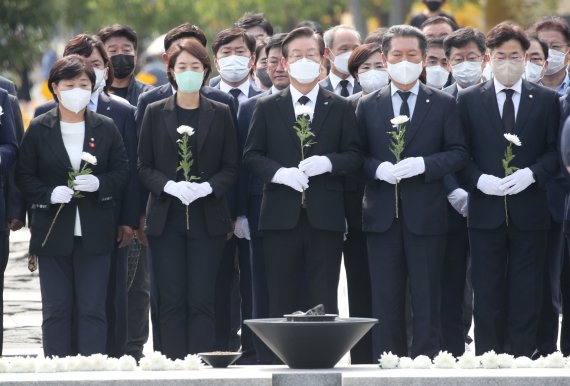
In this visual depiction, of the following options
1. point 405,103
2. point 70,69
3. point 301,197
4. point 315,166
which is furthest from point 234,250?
point 70,69

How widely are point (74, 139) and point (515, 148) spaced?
3.18 metres

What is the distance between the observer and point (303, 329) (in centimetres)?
949

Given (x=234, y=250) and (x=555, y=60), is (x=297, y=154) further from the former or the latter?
(x=555, y=60)

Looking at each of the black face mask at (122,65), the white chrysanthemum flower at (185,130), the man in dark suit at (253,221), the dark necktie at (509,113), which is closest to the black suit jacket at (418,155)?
the dark necktie at (509,113)

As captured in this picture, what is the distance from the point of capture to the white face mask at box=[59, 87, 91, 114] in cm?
1161

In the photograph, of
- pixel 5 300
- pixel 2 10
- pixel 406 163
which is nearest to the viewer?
pixel 406 163

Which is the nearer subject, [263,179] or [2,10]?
[263,179]

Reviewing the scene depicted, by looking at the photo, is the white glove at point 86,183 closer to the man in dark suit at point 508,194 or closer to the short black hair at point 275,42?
the short black hair at point 275,42

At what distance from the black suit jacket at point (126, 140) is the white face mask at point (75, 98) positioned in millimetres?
541

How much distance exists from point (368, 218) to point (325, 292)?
2.01 ft

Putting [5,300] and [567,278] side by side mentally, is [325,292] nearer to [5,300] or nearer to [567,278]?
[567,278]

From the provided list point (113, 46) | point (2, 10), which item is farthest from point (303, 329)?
point (2, 10)

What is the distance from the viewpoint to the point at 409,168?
37.4ft

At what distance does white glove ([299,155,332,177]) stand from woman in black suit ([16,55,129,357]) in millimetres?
1325
